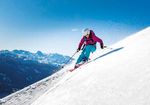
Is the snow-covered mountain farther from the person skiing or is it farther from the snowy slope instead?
the person skiing

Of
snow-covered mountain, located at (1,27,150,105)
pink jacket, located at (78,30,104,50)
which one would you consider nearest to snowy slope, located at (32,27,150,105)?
snow-covered mountain, located at (1,27,150,105)

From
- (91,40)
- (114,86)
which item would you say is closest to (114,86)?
(114,86)

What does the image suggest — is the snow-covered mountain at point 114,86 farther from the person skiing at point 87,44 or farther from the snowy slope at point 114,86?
the person skiing at point 87,44

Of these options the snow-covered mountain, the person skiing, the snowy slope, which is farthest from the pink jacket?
the snowy slope

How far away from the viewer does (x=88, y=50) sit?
15.6 meters

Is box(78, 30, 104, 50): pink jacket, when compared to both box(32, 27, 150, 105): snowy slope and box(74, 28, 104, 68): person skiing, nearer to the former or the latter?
box(74, 28, 104, 68): person skiing

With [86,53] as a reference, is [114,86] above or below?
below

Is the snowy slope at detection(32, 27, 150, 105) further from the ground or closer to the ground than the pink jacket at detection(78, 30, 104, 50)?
closer to the ground

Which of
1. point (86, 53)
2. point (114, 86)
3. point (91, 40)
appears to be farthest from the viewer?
point (86, 53)

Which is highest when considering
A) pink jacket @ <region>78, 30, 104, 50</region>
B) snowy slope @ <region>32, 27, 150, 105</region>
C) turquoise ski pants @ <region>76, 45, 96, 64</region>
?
pink jacket @ <region>78, 30, 104, 50</region>

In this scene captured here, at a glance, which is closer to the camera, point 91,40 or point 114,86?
point 114,86

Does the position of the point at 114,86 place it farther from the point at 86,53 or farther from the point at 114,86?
the point at 86,53

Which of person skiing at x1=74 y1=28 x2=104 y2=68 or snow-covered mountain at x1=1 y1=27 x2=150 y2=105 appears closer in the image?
snow-covered mountain at x1=1 y1=27 x2=150 y2=105

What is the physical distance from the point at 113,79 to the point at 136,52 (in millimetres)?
2814
